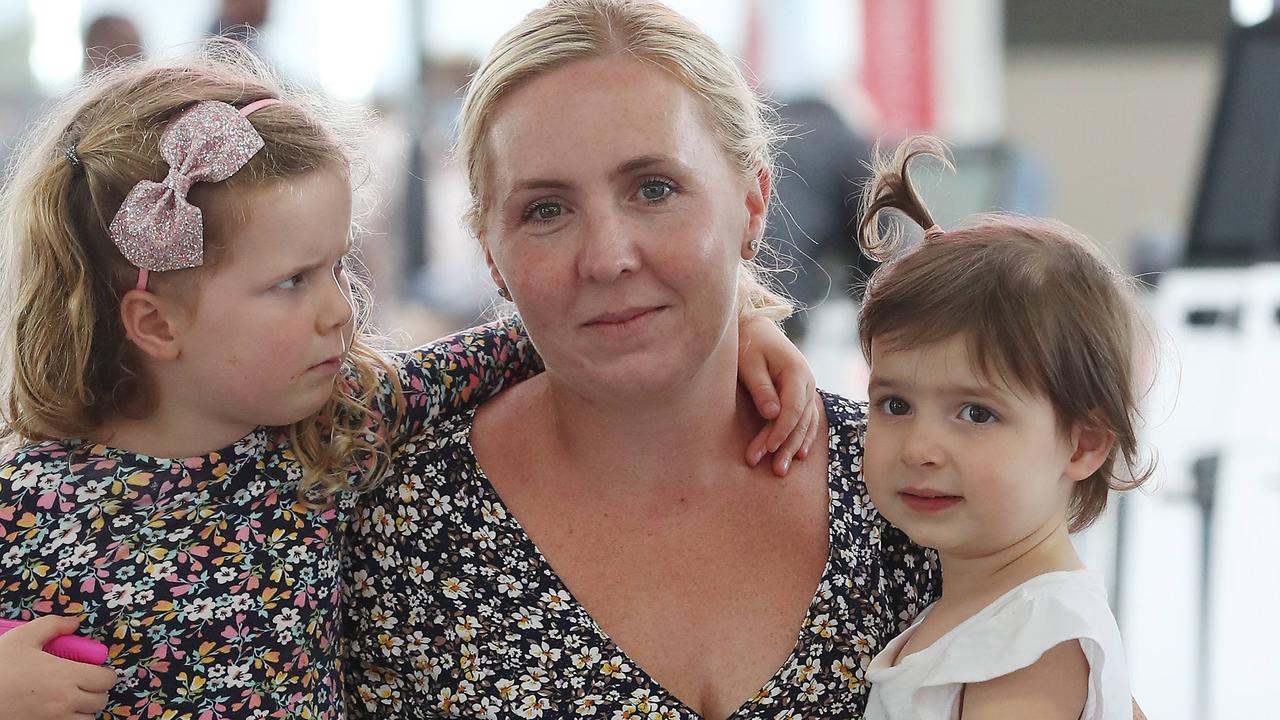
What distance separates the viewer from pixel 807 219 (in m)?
4.07

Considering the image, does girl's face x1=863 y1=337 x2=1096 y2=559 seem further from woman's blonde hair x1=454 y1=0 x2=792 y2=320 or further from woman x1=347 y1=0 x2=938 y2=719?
woman's blonde hair x1=454 y1=0 x2=792 y2=320

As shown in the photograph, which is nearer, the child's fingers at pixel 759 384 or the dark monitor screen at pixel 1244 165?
the child's fingers at pixel 759 384

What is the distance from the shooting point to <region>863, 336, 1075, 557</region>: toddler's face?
1.32 meters

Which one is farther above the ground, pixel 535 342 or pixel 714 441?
pixel 535 342

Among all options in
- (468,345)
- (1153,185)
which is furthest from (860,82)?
(468,345)

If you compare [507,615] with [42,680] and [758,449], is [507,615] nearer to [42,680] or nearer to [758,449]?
[758,449]

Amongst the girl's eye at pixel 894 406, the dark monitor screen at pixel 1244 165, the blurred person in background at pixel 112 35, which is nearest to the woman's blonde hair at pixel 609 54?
the girl's eye at pixel 894 406

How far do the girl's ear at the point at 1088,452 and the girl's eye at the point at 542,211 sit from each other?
0.60m

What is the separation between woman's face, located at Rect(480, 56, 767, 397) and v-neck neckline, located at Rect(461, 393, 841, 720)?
0.67 ft

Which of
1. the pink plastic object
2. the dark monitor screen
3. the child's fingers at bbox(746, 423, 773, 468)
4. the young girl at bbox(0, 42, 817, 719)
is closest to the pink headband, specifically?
the young girl at bbox(0, 42, 817, 719)

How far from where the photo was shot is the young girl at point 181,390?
4.66 feet

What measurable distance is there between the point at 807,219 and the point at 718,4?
19.8ft

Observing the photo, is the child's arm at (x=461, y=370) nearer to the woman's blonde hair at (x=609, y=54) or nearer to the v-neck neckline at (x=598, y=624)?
the v-neck neckline at (x=598, y=624)

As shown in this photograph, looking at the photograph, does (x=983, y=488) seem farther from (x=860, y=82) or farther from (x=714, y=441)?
(x=860, y=82)
